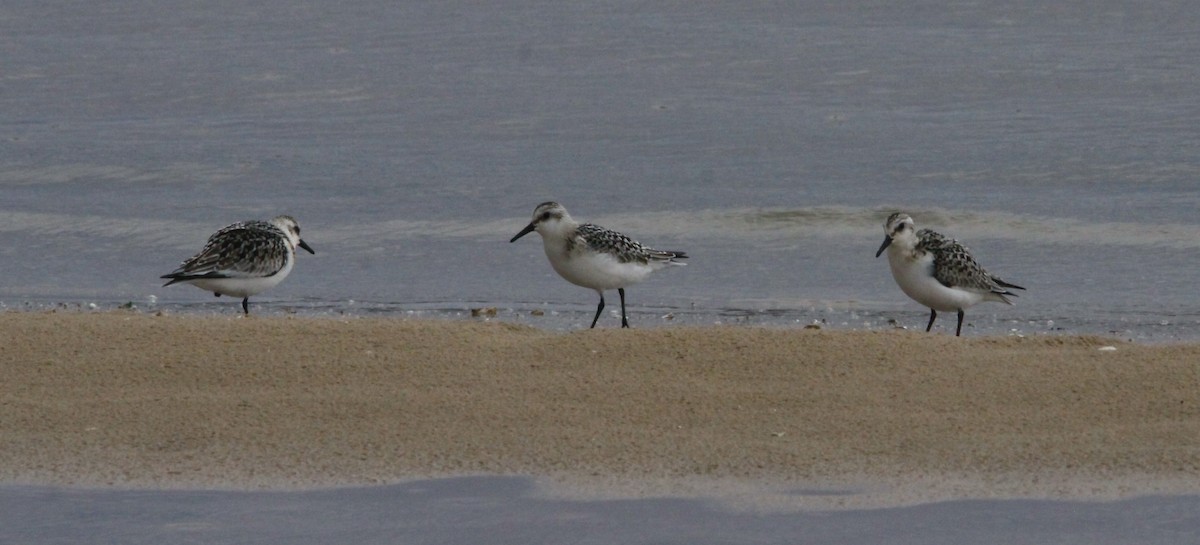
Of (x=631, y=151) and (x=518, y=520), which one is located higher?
(x=631, y=151)

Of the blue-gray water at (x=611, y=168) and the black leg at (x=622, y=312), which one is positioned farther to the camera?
the black leg at (x=622, y=312)

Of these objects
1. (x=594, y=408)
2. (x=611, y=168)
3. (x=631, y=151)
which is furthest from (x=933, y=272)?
(x=631, y=151)

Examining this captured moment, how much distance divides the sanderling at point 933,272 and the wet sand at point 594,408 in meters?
1.55

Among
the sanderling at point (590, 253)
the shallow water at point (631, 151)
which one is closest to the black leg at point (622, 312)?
the sanderling at point (590, 253)

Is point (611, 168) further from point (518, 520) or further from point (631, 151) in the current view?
point (518, 520)

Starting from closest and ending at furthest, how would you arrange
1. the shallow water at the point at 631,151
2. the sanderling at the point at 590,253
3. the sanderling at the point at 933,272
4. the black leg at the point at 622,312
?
the sanderling at the point at 933,272
the black leg at the point at 622,312
the sanderling at the point at 590,253
the shallow water at the point at 631,151

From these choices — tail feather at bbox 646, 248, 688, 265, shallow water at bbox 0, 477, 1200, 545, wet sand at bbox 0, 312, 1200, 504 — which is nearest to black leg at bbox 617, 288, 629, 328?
tail feather at bbox 646, 248, 688, 265

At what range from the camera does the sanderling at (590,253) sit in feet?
35.4

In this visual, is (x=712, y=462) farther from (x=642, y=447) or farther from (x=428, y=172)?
(x=428, y=172)

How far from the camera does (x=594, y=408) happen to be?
7.29 m

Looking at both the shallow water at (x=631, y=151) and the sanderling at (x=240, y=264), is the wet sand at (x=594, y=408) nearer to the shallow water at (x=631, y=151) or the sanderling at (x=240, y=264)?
the sanderling at (x=240, y=264)

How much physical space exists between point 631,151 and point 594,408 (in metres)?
9.74

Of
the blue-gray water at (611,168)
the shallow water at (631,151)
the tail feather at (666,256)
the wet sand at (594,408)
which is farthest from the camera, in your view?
the shallow water at (631,151)

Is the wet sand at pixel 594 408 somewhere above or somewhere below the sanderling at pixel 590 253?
below
